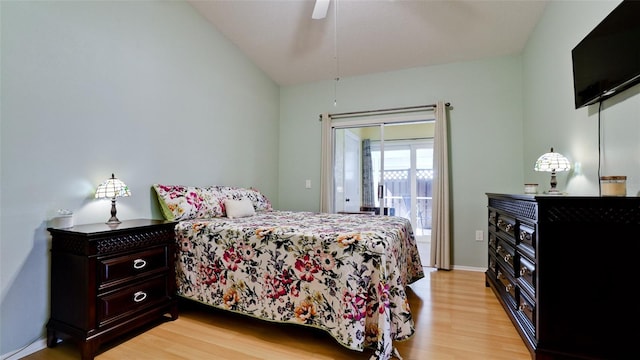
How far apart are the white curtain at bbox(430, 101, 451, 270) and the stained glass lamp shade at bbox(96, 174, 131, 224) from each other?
3.26 metres

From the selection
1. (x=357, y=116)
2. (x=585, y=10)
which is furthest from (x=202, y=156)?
(x=585, y=10)

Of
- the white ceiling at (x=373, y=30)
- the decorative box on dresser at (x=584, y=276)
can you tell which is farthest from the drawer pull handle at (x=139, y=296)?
the white ceiling at (x=373, y=30)

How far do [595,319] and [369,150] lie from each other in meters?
3.75

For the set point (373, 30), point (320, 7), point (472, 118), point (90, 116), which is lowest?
point (90, 116)

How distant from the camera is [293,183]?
4.46 m

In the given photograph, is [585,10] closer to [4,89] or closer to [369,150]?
[369,150]

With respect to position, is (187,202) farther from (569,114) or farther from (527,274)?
(569,114)

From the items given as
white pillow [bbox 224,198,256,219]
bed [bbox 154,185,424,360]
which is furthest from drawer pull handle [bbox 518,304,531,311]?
white pillow [bbox 224,198,256,219]

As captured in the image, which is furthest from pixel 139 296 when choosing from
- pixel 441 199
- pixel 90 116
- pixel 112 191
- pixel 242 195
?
pixel 441 199

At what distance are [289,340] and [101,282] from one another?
3.82 ft

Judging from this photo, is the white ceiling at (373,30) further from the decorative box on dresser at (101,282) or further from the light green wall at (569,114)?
the decorative box on dresser at (101,282)

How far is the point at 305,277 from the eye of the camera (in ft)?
5.82

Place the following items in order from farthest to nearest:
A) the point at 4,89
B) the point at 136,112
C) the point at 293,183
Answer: the point at 293,183 < the point at 136,112 < the point at 4,89

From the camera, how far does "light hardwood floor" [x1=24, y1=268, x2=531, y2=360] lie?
5.45 ft
